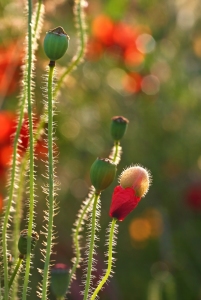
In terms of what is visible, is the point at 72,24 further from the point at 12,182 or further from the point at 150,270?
the point at 12,182

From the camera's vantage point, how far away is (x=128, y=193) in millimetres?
822

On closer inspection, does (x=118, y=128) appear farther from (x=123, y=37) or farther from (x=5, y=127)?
(x=123, y=37)

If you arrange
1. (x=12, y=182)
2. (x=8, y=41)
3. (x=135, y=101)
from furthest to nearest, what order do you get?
(x=135, y=101), (x=8, y=41), (x=12, y=182)

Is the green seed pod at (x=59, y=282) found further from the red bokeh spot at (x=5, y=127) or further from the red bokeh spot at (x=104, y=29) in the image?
the red bokeh spot at (x=104, y=29)

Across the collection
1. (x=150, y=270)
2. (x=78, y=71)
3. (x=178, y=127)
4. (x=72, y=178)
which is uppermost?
(x=78, y=71)

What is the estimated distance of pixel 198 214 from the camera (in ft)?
8.41

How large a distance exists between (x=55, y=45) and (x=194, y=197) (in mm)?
1752

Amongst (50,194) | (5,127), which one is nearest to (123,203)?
(50,194)

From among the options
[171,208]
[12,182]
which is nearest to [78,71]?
[171,208]

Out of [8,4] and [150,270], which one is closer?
[8,4]

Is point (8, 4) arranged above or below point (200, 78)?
above

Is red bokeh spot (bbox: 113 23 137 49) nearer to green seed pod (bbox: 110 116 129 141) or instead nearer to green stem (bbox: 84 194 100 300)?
green seed pod (bbox: 110 116 129 141)

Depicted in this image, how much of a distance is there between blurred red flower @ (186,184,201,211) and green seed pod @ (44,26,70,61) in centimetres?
171

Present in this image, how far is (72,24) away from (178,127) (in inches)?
21.3
